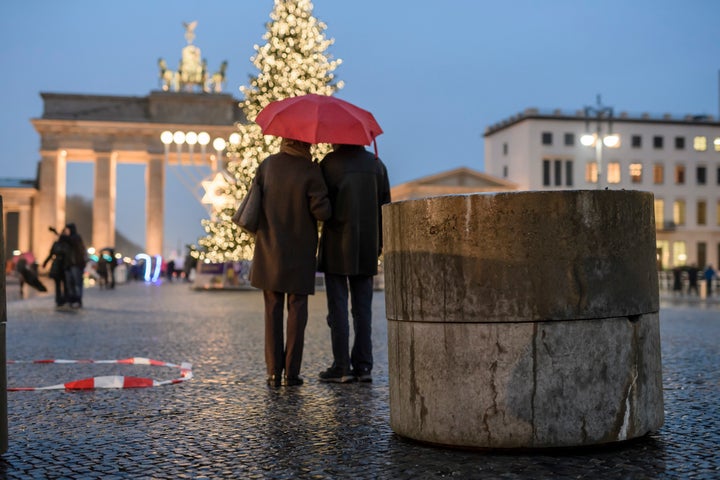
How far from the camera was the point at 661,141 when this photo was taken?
8706cm

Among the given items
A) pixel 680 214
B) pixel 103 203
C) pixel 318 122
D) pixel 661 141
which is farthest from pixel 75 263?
pixel 661 141

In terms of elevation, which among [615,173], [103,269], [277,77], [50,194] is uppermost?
[615,173]

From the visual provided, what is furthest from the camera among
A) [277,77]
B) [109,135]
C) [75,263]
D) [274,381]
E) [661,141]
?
[661,141]

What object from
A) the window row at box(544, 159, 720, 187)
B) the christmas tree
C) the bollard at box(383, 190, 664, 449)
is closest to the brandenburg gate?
the window row at box(544, 159, 720, 187)

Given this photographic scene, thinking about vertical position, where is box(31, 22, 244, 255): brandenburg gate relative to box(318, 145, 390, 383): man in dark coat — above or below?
above

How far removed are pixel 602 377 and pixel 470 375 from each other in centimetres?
53

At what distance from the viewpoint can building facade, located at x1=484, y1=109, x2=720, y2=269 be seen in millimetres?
85062

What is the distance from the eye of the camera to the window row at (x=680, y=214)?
85.1 metres

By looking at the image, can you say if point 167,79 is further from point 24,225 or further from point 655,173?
point 655,173

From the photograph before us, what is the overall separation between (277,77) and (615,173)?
222 feet

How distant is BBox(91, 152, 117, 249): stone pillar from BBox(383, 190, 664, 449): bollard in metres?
67.0

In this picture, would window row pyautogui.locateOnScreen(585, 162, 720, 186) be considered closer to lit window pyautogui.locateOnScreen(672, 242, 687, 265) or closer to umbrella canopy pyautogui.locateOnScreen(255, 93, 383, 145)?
lit window pyautogui.locateOnScreen(672, 242, 687, 265)

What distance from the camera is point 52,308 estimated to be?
19922 mm

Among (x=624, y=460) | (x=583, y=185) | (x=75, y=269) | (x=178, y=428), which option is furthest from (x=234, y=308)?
(x=583, y=185)
